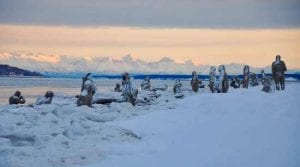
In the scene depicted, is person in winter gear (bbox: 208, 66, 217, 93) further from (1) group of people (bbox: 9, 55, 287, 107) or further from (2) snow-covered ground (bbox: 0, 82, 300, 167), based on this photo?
(2) snow-covered ground (bbox: 0, 82, 300, 167)

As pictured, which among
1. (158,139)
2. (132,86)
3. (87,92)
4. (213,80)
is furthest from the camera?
(213,80)

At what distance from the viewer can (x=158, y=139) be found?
8062mm

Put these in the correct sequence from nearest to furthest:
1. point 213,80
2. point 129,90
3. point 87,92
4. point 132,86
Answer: point 87,92 → point 129,90 → point 132,86 → point 213,80

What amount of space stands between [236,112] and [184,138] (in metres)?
2.18

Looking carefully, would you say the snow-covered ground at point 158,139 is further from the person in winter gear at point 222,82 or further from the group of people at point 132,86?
the person in winter gear at point 222,82

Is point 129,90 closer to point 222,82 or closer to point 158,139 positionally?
point 222,82

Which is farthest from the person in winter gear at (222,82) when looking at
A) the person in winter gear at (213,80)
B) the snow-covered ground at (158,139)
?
the snow-covered ground at (158,139)

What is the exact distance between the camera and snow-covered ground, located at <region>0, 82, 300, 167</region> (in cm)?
677

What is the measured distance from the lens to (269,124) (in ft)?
28.4

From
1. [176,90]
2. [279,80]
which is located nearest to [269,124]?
[279,80]

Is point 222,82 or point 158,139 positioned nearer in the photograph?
point 158,139

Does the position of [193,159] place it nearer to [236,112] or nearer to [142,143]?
[142,143]

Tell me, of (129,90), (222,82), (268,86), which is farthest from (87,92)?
(222,82)

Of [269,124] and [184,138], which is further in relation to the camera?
[269,124]
